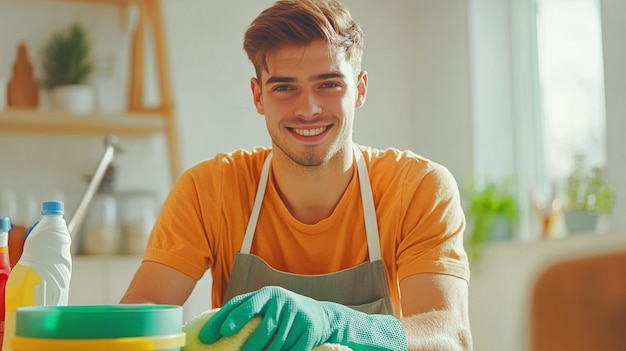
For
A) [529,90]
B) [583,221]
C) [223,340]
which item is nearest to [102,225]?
[583,221]

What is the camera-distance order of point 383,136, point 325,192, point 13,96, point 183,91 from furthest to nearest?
point 383,136, point 183,91, point 13,96, point 325,192

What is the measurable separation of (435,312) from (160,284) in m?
0.54

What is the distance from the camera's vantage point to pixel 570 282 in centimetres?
34

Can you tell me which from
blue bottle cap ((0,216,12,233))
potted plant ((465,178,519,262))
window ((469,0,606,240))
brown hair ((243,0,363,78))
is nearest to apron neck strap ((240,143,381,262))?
brown hair ((243,0,363,78))

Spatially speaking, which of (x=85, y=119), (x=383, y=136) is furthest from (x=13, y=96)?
(x=383, y=136)

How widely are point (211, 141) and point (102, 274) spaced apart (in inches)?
30.2

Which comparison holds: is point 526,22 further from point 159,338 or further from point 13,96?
A: point 159,338

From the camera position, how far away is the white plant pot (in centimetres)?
291

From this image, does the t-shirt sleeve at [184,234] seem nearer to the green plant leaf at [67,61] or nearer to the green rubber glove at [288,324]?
the green rubber glove at [288,324]

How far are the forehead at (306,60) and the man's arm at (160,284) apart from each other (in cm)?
45

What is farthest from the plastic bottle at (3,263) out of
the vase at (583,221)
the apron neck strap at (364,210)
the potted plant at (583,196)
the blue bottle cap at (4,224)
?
the vase at (583,221)

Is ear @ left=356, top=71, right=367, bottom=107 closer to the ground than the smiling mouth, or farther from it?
farther from it

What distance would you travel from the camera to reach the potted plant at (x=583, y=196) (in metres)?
2.91

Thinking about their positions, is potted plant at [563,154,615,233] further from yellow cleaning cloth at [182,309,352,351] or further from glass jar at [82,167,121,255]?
yellow cleaning cloth at [182,309,352,351]
